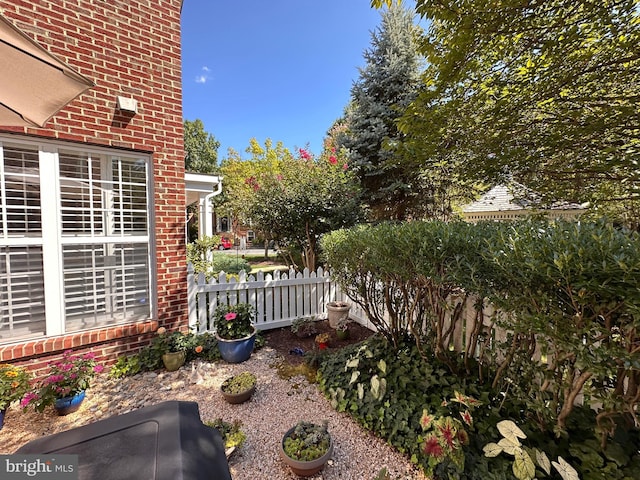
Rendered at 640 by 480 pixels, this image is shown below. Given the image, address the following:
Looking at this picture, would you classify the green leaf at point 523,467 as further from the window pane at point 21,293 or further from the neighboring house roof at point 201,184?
the neighboring house roof at point 201,184

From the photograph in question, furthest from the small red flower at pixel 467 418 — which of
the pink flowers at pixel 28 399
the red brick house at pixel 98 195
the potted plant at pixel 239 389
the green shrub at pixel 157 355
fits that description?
the pink flowers at pixel 28 399

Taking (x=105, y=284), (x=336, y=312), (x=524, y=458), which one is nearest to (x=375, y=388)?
(x=524, y=458)

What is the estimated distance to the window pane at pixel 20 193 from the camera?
289 cm

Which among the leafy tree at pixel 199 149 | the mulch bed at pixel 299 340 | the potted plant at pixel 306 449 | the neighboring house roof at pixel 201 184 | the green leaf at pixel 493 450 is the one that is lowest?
the mulch bed at pixel 299 340

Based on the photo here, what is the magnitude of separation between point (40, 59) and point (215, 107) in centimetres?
1966

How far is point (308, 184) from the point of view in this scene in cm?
670

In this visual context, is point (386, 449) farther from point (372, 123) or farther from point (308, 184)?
point (372, 123)

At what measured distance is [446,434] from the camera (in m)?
1.86

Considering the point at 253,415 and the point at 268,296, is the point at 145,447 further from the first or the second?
the point at 268,296

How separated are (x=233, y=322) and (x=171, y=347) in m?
0.83

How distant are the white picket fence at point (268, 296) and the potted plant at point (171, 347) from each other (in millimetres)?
397

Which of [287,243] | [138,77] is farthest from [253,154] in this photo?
[138,77]

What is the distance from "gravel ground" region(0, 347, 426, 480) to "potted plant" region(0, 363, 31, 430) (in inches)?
9.7

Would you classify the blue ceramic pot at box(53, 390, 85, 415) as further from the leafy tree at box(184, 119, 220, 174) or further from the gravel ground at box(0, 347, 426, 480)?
the leafy tree at box(184, 119, 220, 174)
